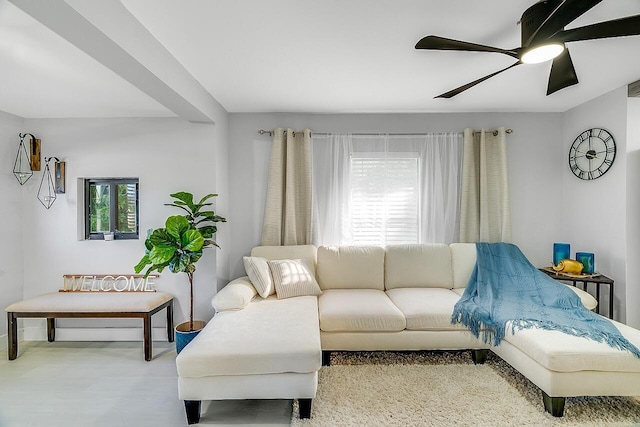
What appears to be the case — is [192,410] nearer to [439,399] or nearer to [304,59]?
[439,399]

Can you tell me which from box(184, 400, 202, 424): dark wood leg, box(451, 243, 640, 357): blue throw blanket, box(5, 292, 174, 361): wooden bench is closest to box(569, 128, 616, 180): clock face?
box(451, 243, 640, 357): blue throw blanket

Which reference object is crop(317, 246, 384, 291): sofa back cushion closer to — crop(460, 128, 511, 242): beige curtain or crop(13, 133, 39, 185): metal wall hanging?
crop(460, 128, 511, 242): beige curtain

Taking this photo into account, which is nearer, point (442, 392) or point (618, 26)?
point (618, 26)

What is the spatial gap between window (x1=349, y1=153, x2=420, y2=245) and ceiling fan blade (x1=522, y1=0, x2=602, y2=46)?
8.05 ft

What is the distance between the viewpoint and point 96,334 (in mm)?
3887

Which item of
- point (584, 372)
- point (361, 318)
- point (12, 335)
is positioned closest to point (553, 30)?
point (584, 372)

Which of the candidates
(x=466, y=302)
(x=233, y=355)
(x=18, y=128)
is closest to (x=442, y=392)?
(x=466, y=302)

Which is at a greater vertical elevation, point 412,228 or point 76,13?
point 76,13

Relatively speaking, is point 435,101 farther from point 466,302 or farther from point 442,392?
point 442,392

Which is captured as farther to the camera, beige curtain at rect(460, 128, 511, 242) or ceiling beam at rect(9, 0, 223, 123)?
beige curtain at rect(460, 128, 511, 242)

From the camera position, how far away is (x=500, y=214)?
164 inches

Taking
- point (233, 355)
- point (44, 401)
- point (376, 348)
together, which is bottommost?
point (44, 401)

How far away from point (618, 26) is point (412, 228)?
280cm

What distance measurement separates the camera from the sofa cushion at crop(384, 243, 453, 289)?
3881mm
